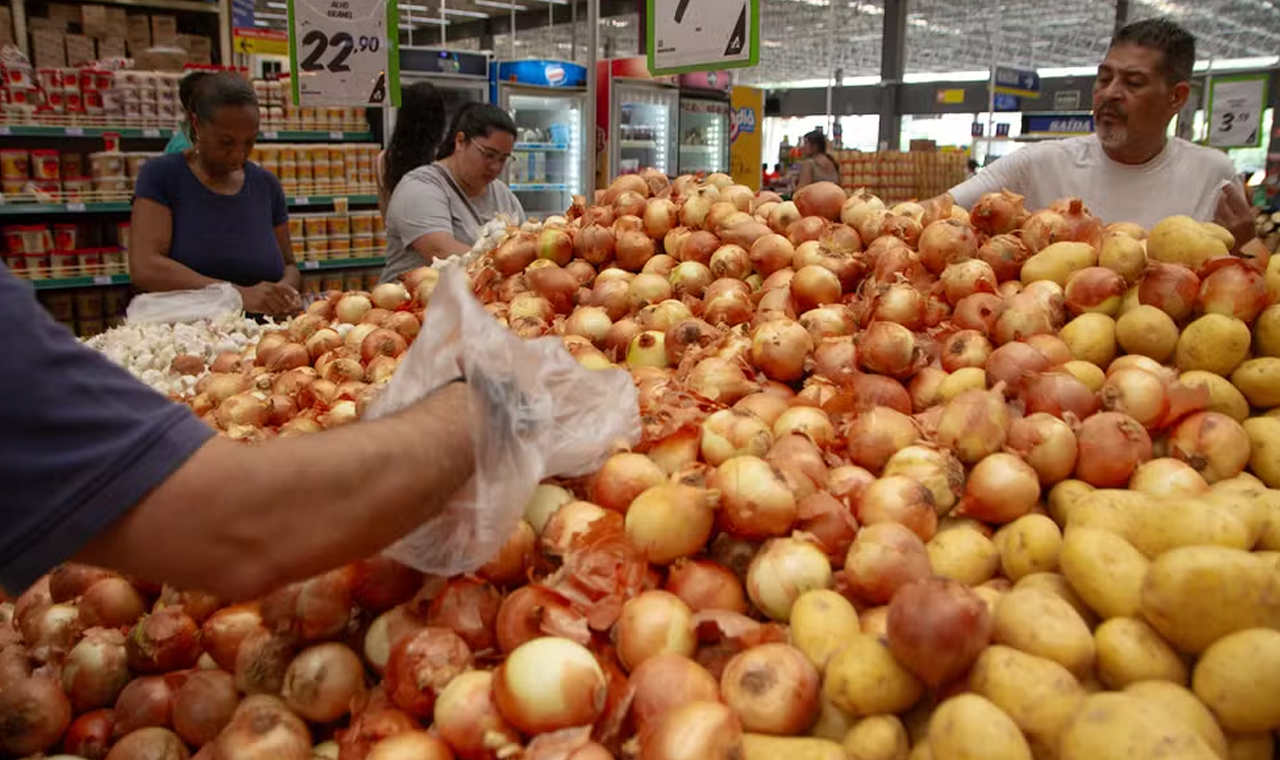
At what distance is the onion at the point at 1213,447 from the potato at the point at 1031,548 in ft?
1.17

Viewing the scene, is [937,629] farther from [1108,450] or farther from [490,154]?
[490,154]

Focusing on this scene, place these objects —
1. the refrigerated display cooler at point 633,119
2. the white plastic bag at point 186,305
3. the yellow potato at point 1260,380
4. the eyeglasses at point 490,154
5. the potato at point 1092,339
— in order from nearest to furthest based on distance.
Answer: the yellow potato at point 1260,380 → the potato at point 1092,339 → the white plastic bag at point 186,305 → the eyeglasses at point 490,154 → the refrigerated display cooler at point 633,119

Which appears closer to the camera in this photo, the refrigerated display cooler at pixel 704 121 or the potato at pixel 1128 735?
the potato at pixel 1128 735

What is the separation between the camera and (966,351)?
5.81 ft

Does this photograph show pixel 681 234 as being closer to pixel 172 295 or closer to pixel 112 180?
pixel 172 295

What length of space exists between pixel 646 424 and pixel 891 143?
21.2 m

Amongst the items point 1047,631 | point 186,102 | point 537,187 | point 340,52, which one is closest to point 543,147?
point 537,187

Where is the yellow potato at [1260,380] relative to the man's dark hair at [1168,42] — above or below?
below

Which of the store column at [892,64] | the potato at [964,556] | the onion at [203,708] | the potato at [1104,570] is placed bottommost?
the onion at [203,708]

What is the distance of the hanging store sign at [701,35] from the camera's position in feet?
11.1

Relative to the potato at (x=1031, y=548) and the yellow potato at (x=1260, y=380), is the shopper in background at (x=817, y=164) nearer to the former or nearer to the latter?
the yellow potato at (x=1260, y=380)

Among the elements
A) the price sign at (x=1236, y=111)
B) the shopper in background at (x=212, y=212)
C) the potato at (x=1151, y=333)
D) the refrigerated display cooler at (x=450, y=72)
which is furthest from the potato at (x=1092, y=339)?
the price sign at (x=1236, y=111)

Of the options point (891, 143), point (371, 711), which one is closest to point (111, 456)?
point (371, 711)

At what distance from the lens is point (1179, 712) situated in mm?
953
